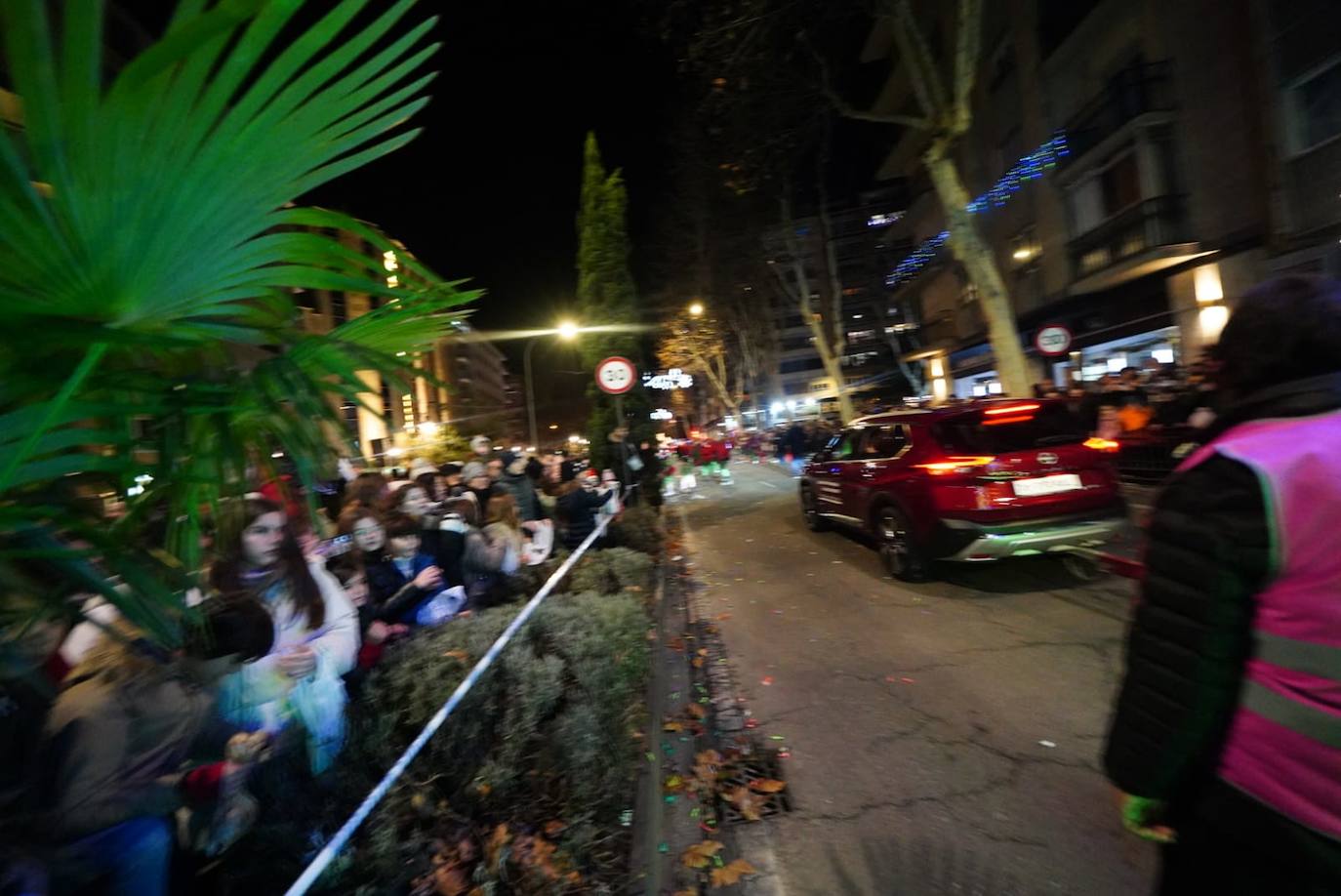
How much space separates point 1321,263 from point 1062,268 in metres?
7.63

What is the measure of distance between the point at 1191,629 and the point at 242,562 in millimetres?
2642

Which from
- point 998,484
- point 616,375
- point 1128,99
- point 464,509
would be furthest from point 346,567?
point 1128,99

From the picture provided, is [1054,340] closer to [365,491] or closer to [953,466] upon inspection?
[953,466]

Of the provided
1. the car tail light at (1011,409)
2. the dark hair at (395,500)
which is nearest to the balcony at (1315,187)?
the car tail light at (1011,409)

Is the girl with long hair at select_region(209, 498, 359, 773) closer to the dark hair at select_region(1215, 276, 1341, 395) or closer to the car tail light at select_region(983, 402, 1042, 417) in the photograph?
the dark hair at select_region(1215, 276, 1341, 395)

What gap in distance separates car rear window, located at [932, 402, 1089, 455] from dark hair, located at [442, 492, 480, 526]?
4.50 m

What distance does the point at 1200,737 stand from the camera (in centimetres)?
135

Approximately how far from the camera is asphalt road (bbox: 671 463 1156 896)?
2.93m

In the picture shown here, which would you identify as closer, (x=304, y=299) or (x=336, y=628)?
(x=304, y=299)

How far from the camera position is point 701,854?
3154mm

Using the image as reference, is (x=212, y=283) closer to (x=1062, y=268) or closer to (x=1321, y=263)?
(x=1321, y=263)

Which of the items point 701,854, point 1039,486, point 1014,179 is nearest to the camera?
point 701,854

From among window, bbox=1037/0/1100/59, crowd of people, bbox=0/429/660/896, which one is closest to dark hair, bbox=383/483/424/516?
crowd of people, bbox=0/429/660/896

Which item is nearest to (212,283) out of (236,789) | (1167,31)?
(236,789)
